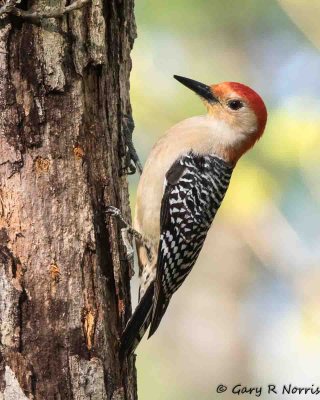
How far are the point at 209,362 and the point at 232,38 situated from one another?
3695 mm


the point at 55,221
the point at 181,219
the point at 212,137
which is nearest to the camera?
the point at 55,221

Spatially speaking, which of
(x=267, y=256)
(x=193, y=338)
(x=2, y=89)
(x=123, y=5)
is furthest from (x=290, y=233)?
(x=2, y=89)

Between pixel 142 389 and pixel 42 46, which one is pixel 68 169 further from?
pixel 142 389

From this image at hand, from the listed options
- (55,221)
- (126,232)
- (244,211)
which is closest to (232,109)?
(126,232)

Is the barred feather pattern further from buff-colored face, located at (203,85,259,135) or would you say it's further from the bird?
buff-colored face, located at (203,85,259,135)

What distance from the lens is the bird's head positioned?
16.9ft

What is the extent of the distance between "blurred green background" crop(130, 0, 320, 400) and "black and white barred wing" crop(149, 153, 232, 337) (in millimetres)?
2985

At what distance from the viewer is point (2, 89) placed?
11.1 ft

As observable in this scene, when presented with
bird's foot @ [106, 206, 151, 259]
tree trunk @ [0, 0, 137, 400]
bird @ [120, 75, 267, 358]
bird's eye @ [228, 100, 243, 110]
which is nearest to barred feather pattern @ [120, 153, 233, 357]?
bird @ [120, 75, 267, 358]

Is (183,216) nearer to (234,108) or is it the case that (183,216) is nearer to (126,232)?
(126,232)

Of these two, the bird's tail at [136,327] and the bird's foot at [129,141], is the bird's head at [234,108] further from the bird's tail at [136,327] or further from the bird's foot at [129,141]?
the bird's tail at [136,327]

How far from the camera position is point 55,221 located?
3.44 meters

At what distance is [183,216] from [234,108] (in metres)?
0.88

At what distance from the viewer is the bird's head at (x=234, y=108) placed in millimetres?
5145
